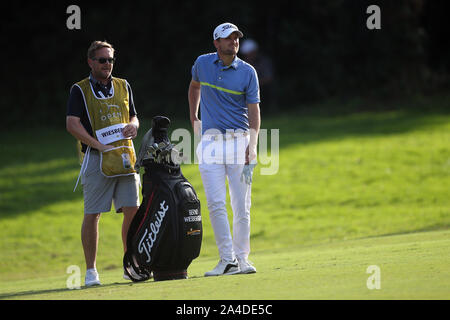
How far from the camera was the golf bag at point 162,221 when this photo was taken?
259 inches

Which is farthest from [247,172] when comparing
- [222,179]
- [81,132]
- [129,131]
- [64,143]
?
[64,143]

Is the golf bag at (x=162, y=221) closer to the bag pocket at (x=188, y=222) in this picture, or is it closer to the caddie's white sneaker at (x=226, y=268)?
the bag pocket at (x=188, y=222)

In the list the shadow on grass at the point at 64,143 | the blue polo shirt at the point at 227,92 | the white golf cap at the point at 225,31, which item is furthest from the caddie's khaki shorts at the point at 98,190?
the shadow on grass at the point at 64,143

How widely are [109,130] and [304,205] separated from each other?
395 inches

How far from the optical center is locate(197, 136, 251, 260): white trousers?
685 cm

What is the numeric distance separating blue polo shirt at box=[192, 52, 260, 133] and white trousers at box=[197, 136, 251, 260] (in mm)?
157

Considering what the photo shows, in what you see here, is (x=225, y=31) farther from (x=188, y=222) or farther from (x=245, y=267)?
(x=245, y=267)

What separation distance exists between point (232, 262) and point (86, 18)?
24247 mm

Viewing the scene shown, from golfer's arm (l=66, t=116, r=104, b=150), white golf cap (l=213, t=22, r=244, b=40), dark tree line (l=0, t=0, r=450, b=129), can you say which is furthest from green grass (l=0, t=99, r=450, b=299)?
dark tree line (l=0, t=0, r=450, b=129)

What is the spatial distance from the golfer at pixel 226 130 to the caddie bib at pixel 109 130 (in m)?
0.68

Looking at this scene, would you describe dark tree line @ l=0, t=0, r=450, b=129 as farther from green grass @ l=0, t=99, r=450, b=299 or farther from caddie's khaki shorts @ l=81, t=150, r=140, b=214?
caddie's khaki shorts @ l=81, t=150, r=140, b=214

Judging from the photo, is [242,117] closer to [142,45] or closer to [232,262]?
[232,262]
